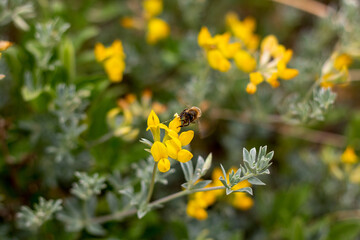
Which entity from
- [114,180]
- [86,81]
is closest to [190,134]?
[114,180]

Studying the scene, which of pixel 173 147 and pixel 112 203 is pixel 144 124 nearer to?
pixel 112 203

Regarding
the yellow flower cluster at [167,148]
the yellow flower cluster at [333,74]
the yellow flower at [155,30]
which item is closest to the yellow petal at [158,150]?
the yellow flower cluster at [167,148]

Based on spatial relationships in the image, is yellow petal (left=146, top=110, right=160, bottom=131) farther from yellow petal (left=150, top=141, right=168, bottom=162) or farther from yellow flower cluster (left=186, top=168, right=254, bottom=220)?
yellow flower cluster (left=186, top=168, right=254, bottom=220)

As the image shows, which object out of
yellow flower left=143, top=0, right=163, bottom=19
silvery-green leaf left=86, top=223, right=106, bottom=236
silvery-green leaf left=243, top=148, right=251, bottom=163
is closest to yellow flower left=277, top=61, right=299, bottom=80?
silvery-green leaf left=243, top=148, right=251, bottom=163

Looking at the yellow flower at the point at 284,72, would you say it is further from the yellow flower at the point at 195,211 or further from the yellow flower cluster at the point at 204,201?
the yellow flower at the point at 195,211

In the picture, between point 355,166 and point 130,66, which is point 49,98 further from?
point 355,166

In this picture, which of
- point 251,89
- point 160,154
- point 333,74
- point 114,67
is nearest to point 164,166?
point 160,154

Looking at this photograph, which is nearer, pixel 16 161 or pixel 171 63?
pixel 16 161
